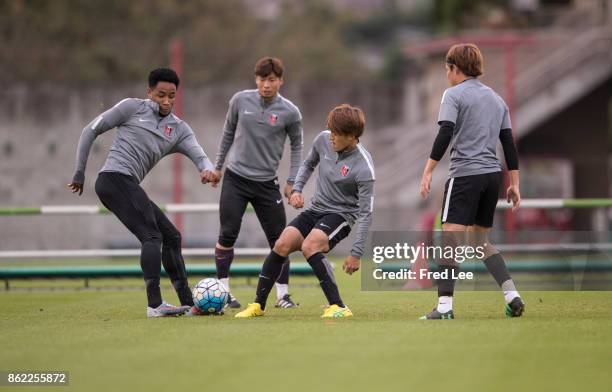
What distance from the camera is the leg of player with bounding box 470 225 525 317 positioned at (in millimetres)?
9898

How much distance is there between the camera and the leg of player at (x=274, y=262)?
10.3m

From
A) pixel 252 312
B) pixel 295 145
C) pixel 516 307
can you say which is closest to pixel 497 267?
pixel 516 307

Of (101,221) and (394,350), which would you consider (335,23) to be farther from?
(394,350)

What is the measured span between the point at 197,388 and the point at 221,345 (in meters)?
1.76

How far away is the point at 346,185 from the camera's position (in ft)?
33.4

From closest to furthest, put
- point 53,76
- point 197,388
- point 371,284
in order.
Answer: point 197,388
point 371,284
point 53,76

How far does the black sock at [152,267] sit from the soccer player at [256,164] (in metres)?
1.32

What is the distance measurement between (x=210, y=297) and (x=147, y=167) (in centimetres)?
128

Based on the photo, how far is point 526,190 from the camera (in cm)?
4534

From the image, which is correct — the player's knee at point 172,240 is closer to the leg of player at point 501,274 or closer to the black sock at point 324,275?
the black sock at point 324,275

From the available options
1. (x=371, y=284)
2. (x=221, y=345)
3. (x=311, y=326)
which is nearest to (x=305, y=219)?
(x=311, y=326)

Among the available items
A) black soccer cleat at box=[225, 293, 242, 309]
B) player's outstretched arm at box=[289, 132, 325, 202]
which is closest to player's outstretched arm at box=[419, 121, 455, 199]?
player's outstretched arm at box=[289, 132, 325, 202]

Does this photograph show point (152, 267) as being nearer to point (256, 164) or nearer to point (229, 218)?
point (229, 218)

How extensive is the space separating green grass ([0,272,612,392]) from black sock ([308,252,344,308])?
290mm
